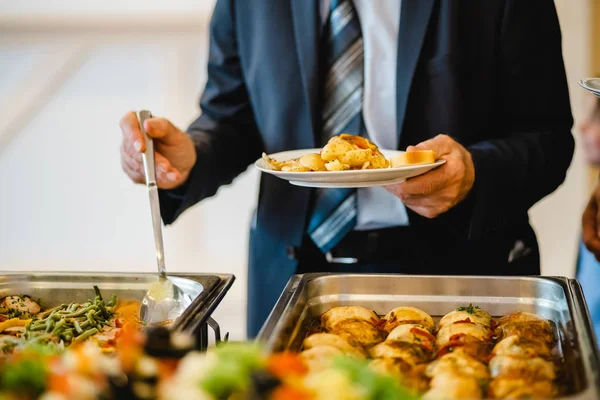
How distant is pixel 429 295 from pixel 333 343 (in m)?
0.36

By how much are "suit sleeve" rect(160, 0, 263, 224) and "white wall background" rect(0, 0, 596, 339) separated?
67.5 inches

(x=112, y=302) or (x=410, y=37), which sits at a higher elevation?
(x=410, y=37)

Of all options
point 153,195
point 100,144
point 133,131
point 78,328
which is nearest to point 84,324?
point 78,328

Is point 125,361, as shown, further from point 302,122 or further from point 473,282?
point 302,122

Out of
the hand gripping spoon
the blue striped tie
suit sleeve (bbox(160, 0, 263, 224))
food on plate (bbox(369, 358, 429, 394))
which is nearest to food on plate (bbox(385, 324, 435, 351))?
food on plate (bbox(369, 358, 429, 394))

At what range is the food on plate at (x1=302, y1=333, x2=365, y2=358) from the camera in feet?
3.80

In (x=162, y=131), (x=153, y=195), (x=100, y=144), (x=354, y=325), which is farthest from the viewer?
(x=100, y=144)

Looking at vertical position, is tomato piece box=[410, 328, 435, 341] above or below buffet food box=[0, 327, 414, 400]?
below

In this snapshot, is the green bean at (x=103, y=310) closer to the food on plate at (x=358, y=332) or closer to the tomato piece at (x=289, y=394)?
the food on plate at (x=358, y=332)

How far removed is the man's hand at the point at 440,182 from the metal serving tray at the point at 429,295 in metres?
0.22

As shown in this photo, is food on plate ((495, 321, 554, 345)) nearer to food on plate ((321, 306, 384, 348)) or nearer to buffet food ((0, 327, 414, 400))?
food on plate ((321, 306, 384, 348))

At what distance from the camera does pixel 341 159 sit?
153 cm

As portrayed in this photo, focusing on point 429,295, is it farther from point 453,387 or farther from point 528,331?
point 453,387

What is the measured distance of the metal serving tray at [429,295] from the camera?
130 cm
